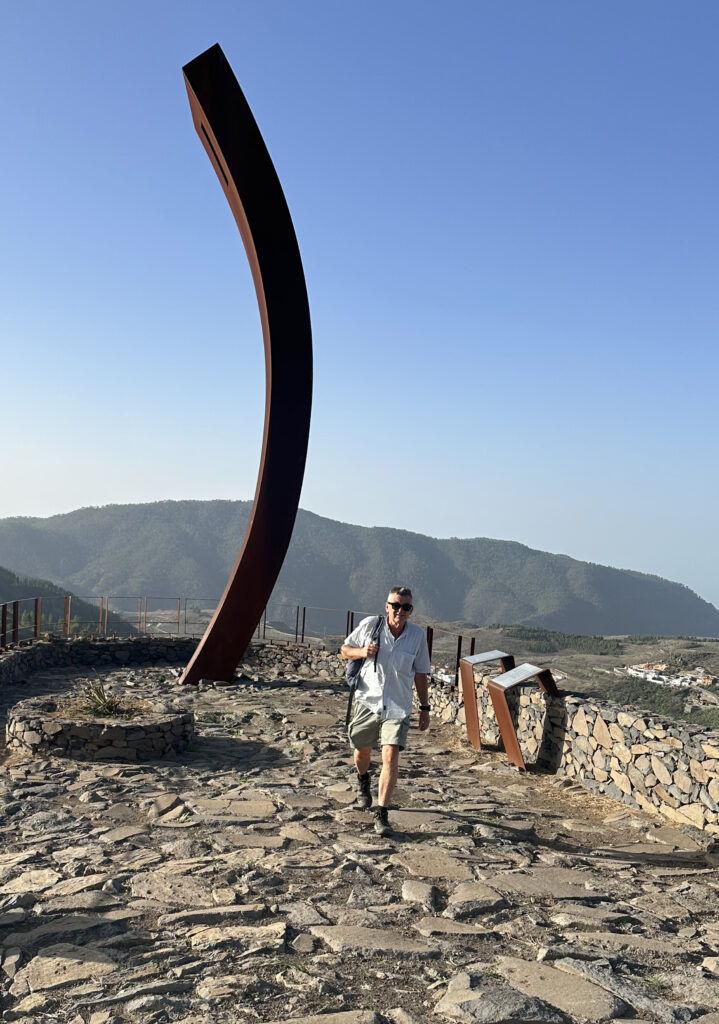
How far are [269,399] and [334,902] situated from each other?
31.2 feet

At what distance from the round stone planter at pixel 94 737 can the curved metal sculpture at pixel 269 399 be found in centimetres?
449

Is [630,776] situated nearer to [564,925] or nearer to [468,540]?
[564,925]

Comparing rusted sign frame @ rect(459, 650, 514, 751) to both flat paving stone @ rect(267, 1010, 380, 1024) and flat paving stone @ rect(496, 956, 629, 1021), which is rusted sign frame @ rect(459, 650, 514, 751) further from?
flat paving stone @ rect(267, 1010, 380, 1024)

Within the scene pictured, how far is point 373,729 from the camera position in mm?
5633

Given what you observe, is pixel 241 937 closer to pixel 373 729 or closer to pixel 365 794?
pixel 373 729

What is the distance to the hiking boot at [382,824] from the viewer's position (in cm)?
538

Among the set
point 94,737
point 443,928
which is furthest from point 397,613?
point 94,737

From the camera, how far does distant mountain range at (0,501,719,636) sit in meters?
114

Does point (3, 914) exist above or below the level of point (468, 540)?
below

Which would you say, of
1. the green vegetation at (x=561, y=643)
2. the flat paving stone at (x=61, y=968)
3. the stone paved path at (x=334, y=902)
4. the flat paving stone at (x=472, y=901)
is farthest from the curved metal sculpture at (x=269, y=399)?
the green vegetation at (x=561, y=643)

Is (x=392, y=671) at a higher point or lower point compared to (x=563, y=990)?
higher

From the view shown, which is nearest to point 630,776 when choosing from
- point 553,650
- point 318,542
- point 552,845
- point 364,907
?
point 552,845

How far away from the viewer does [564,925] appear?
4.01 metres

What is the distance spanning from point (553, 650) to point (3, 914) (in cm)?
3671
